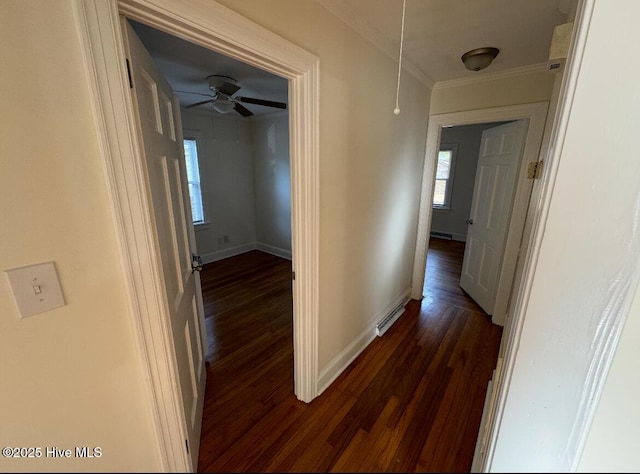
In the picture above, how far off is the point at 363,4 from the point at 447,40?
28.1 inches

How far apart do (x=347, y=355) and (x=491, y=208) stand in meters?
2.10

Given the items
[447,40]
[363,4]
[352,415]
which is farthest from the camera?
[447,40]

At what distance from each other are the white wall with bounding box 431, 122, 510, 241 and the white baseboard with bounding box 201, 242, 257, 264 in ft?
12.4

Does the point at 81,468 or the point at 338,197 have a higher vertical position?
the point at 338,197

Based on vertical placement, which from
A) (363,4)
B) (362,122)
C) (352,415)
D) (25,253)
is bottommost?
(352,415)

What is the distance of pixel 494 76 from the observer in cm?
213

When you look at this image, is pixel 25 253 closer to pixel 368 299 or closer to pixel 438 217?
pixel 368 299

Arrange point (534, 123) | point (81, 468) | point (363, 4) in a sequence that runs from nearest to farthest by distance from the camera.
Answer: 1. point (81, 468)
2. point (363, 4)
3. point (534, 123)

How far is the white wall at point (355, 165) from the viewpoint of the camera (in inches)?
49.3

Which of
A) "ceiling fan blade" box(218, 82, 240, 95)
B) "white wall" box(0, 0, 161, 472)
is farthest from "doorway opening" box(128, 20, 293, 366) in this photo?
"white wall" box(0, 0, 161, 472)

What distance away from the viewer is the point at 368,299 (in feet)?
6.86

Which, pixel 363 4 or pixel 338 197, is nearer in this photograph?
pixel 363 4

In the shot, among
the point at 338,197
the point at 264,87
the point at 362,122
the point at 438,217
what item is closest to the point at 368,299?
the point at 338,197

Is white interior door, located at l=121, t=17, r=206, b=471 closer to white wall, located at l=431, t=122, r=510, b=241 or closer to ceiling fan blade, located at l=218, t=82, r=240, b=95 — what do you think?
ceiling fan blade, located at l=218, t=82, r=240, b=95
